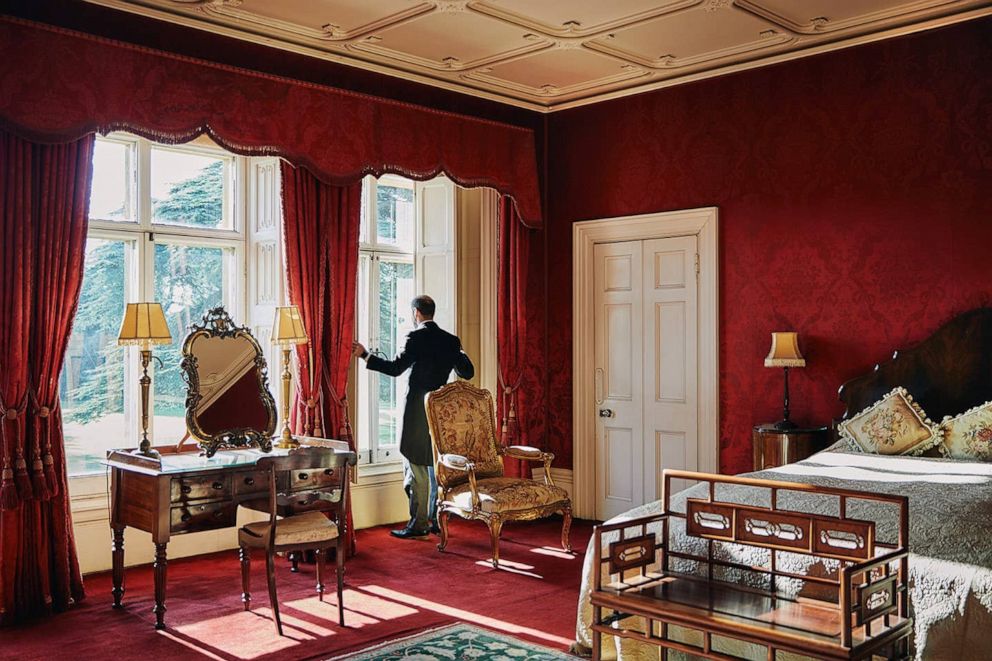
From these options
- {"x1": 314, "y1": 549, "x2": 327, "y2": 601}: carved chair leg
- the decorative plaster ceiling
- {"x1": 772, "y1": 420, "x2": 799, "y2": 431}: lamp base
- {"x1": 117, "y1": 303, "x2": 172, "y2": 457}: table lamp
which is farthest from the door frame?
{"x1": 117, "y1": 303, "x2": 172, "y2": 457}: table lamp

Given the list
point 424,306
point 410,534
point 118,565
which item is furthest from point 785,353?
point 118,565

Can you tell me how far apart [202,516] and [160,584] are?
0.36m

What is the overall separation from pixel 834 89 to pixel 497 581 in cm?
367

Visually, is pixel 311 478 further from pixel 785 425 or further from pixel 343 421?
pixel 785 425

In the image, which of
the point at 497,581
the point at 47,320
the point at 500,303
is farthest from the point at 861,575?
the point at 500,303

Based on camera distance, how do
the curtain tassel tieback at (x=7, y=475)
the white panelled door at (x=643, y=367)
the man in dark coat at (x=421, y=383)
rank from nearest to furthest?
the curtain tassel tieback at (x=7, y=475) → the man in dark coat at (x=421, y=383) → the white panelled door at (x=643, y=367)

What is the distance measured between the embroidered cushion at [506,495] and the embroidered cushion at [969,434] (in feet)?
7.34

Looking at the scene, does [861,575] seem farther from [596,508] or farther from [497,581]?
[596,508]

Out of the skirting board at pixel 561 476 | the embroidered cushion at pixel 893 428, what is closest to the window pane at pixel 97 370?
the skirting board at pixel 561 476

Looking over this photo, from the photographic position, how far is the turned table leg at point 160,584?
184 inches

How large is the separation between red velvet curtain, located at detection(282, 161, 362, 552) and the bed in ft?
8.01

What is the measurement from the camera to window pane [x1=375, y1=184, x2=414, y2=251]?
287 inches

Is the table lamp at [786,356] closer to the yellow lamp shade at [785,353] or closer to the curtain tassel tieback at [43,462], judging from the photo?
the yellow lamp shade at [785,353]

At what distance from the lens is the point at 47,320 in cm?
502
